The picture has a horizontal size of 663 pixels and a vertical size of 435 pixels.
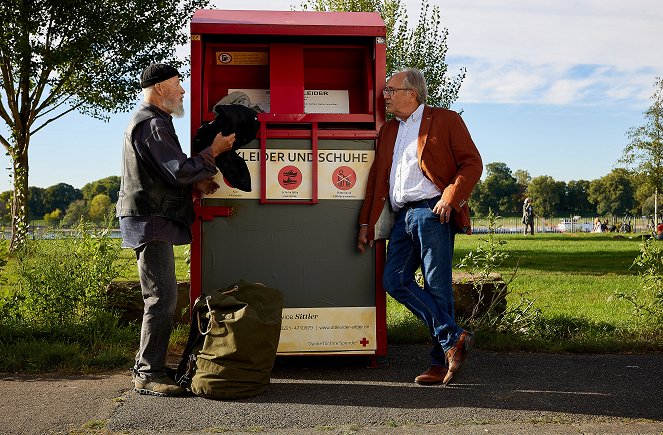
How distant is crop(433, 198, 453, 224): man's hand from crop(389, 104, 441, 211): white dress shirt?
0.45ft

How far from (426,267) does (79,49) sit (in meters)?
16.8

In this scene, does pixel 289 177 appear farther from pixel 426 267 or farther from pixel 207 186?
pixel 426 267

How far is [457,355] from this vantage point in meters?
4.82

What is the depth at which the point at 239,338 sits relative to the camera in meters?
4.52

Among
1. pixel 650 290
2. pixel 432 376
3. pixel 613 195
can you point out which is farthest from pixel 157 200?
pixel 613 195

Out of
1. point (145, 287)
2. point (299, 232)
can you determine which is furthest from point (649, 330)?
point (145, 287)

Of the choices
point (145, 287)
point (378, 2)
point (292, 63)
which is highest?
point (378, 2)

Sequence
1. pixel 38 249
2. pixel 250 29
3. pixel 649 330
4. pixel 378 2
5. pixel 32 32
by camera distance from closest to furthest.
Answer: pixel 250 29
pixel 649 330
pixel 38 249
pixel 32 32
pixel 378 2

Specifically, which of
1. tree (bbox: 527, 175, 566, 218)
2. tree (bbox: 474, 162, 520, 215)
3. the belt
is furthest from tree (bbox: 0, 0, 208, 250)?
tree (bbox: 527, 175, 566, 218)

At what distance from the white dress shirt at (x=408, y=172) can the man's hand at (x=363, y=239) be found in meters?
0.24

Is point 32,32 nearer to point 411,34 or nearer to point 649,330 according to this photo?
point 411,34

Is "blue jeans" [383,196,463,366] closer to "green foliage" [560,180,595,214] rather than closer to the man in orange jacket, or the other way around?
the man in orange jacket

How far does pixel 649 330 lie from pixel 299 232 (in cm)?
302

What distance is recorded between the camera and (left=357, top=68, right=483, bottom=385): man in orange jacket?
16.0ft
